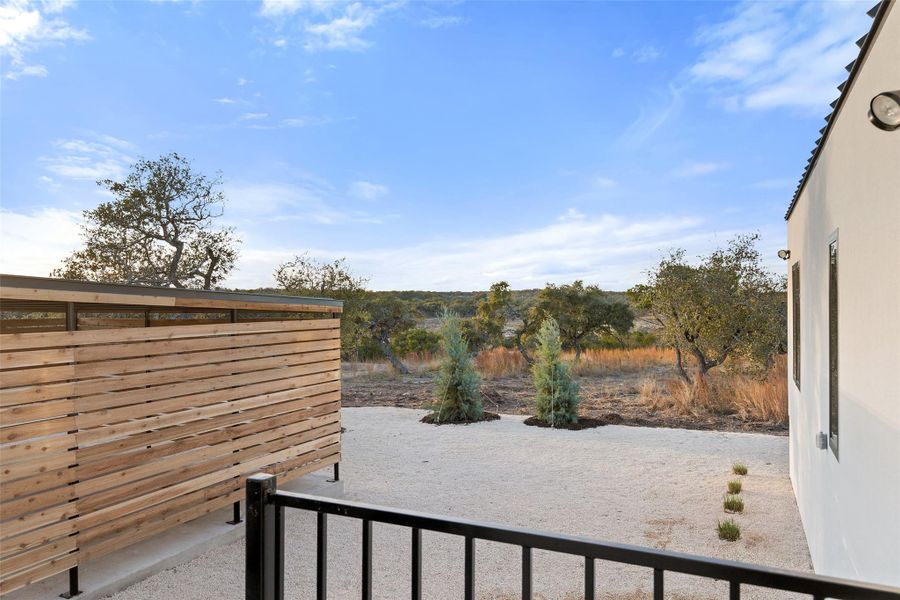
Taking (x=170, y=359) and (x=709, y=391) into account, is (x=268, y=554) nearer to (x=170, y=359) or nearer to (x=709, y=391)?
(x=170, y=359)

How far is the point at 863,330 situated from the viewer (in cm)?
241

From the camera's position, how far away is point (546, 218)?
14703 mm

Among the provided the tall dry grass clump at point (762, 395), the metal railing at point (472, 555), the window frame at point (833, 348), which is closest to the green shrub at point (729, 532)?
the window frame at point (833, 348)

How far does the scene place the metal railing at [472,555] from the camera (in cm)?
102

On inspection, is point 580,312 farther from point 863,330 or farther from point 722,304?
point 863,330

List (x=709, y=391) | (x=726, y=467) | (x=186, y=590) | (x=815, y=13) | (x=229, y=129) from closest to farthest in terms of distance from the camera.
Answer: (x=186, y=590)
(x=815, y=13)
(x=726, y=467)
(x=229, y=129)
(x=709, y=391)

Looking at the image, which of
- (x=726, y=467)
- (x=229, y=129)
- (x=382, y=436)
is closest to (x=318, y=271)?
(x=229, y=129)

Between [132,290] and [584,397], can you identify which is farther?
[584,397]

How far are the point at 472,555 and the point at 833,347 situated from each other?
291cm

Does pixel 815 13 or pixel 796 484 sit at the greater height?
pixel 815 13

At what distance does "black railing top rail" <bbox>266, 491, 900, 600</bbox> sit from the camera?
1004mm

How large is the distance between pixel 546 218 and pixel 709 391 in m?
6.09

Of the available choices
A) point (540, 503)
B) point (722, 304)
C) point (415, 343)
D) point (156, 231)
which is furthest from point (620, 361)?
point (156, 231)

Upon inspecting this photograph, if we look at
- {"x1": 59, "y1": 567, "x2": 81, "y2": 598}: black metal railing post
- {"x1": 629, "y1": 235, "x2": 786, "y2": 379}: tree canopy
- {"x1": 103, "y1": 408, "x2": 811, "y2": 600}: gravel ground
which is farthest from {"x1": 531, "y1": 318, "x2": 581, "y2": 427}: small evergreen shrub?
{"x1": 59, "y1": 567, "x2": 81, "y2": 598}: black metal railing post
